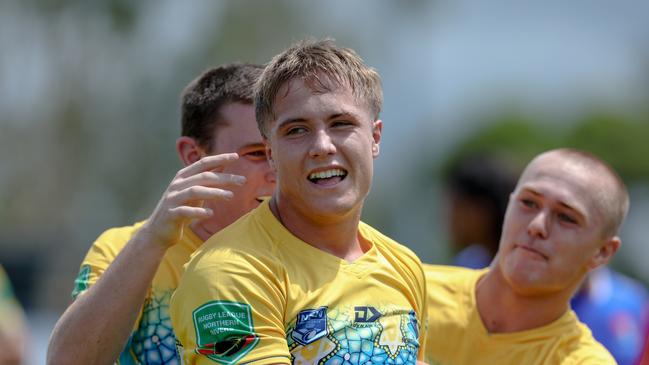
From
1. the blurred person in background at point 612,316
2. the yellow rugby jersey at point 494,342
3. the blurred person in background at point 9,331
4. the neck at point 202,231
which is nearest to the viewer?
the neck at point 202,231

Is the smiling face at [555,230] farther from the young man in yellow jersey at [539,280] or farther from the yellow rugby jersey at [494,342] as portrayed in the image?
the yellow rugby jersey at [494,342]

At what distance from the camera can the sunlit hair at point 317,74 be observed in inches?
141

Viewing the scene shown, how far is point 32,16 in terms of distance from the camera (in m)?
31.0

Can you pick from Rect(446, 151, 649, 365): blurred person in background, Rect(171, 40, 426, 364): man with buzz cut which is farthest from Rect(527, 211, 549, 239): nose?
Rect(446, 151, 649, 365): blurred person in background

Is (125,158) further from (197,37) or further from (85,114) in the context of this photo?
(197,37)

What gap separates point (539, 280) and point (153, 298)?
66.1 inches

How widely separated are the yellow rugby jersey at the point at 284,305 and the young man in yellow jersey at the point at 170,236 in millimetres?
224

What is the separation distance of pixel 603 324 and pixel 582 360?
2269 mm

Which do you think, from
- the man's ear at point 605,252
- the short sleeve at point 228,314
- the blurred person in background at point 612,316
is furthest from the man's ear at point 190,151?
the blurred person in background at point 612,316

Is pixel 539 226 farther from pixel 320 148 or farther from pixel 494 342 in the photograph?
pixel 320 148

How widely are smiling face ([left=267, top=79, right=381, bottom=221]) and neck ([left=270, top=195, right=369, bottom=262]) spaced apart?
48 mm

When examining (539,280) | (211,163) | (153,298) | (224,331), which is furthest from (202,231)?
(539,280)

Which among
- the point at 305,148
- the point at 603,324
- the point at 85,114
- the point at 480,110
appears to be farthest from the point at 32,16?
the point at 480,110

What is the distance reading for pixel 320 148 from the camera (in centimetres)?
349
